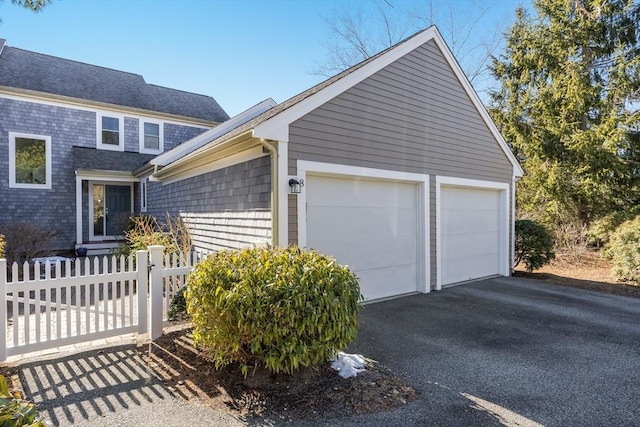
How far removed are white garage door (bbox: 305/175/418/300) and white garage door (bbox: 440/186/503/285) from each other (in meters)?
1.08

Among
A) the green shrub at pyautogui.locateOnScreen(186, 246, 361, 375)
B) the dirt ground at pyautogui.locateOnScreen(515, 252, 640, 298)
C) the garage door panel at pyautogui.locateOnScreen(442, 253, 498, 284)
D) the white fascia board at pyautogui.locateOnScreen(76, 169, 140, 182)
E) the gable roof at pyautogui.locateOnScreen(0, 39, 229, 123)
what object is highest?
the gable roof at pyautogui.locateOnScreen(0, 39, 229, 123)

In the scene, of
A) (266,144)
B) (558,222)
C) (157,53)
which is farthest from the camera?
(558,222)

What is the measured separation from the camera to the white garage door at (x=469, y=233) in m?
8.04

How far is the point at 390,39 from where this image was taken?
1680 cm

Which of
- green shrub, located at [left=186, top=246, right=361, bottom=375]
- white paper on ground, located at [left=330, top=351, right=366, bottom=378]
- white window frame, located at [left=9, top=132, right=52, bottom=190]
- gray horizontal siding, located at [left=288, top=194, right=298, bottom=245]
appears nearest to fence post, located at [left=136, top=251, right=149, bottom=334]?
green shrub, located at [left=186, top=246, right=361, bottom=375]

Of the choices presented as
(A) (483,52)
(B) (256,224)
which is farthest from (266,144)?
(A) (483,52)

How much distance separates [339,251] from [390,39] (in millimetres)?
14170

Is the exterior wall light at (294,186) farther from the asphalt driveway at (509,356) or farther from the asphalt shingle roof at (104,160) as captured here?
the asphalt shingle roof at (104,160)

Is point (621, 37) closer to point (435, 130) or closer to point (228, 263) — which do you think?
point (435, 130)

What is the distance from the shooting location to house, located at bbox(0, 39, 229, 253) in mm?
12344

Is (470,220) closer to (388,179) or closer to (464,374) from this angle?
(388,179)

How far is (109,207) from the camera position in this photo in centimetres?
1419

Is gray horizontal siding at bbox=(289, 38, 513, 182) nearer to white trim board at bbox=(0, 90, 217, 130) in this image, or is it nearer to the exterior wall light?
the exterior wall light

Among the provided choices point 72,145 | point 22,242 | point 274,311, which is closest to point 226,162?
point 274,311
